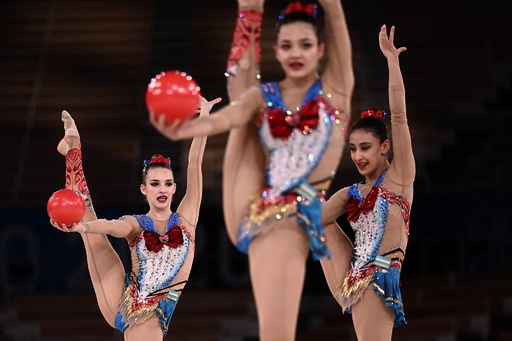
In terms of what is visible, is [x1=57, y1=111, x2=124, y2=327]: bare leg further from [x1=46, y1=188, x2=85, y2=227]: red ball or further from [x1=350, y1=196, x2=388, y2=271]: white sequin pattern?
[x1=350, y1=196, x2=388, y2=271]: white sequin pattern

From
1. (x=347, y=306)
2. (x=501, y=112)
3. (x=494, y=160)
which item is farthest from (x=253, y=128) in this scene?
(x=501, y=112)

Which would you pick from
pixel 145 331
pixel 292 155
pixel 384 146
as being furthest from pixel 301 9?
pixel 145 331

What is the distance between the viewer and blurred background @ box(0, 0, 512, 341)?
25.0 ft

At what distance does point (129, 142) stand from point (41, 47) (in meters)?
2.02

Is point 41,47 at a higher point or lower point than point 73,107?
higher

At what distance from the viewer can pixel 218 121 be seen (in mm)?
2914

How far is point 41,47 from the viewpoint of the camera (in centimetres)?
1091

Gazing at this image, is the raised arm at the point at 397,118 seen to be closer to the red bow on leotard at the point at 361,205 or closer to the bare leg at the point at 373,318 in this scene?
the red bow on leotard at the point at 361,205

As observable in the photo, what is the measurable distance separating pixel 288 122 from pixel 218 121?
24 centimetres

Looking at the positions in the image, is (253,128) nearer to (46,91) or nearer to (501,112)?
(501,112)

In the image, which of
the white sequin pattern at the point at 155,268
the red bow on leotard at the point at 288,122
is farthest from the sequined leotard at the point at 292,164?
the white sequin pattern at the point at 155,268

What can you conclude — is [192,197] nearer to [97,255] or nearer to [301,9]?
[97,255]

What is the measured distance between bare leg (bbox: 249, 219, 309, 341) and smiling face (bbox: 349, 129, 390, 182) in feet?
3.37

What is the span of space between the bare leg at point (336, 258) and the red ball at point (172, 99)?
1313mm
